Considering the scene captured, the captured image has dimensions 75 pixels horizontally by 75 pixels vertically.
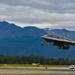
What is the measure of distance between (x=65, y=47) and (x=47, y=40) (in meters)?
7.59

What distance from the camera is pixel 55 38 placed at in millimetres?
134125

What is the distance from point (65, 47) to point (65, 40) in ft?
10.7

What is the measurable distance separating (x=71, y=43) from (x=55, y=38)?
6.88 meters

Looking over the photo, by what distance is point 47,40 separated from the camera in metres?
136

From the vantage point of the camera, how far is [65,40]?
135 metres

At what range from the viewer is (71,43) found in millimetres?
136875

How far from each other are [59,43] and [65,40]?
8.77 ft

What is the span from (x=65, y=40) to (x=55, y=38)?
378cm

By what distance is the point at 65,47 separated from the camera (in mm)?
132625

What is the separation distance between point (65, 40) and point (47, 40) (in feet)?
21.7

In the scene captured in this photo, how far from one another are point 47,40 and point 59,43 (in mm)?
4931

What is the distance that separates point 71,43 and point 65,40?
133 inches
